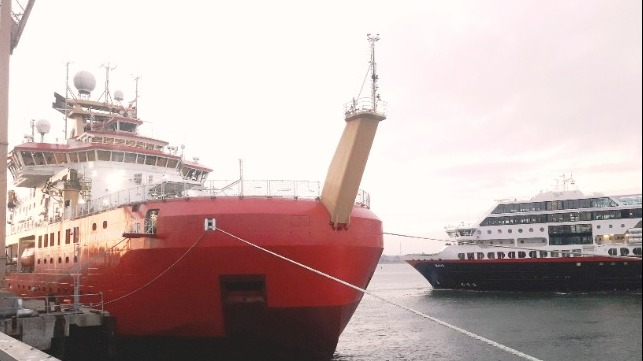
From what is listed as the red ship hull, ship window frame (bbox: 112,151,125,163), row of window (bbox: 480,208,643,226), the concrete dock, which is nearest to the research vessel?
the red ship hull

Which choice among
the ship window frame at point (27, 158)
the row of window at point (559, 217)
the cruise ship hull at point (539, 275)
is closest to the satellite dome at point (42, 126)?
the ship window frame at point (27, 158)

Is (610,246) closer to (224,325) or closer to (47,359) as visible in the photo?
(224,325)

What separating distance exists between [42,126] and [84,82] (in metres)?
4.29

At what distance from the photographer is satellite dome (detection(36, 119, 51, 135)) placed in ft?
110

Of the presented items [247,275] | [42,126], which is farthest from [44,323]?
[42,126]

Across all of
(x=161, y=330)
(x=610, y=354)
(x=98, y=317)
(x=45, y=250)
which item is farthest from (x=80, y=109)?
(x=610, y=354)

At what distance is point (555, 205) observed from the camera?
213 ft

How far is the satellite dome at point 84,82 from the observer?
35.8m

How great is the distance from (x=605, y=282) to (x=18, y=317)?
→ 5726cm

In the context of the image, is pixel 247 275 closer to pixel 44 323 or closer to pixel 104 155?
pixel 44 323

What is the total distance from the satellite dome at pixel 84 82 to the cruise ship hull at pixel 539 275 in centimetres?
4902

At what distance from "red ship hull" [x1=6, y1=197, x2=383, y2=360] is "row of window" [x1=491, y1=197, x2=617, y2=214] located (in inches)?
2130

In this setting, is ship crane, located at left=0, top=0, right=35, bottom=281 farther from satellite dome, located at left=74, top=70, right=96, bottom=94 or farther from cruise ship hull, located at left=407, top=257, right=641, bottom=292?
cruise ship hull, located at left=407, top=257, right=641, bottom=292

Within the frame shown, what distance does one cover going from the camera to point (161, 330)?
17.6 meters
